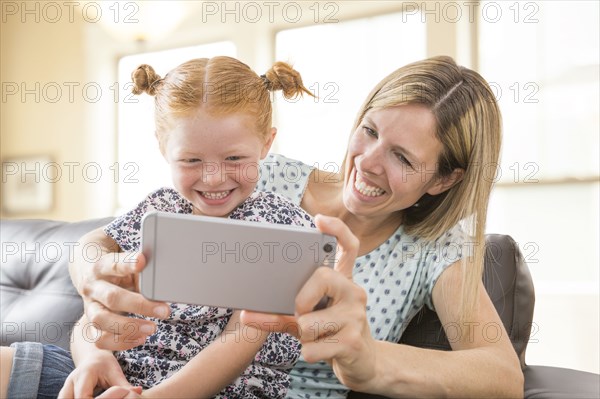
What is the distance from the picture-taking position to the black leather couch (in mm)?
1162

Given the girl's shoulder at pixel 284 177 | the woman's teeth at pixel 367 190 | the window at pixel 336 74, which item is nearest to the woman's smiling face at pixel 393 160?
the woman's teeth at pixel 367 190

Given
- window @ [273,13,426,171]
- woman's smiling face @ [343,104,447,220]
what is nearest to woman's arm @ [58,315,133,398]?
woman's smiling face @ [343,104,447,220]

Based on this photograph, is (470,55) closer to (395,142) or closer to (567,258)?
(567,258)

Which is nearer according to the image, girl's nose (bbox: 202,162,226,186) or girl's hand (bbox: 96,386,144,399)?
girl's hand (bbox: 96,386,144,399)

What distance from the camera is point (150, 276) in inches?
31.8

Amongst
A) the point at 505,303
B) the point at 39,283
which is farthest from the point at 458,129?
the point at 39,283

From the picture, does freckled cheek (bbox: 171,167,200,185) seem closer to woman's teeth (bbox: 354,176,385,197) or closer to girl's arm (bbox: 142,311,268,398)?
girl's arm (bbox: 142,311,268,398)

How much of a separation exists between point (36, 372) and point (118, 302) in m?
0.27

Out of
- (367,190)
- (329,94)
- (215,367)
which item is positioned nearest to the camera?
(215,367)

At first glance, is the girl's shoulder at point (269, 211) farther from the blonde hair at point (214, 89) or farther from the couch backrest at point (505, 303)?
the couch backrest at point (505, 303)

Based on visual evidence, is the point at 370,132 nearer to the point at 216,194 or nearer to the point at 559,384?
the point at 216,194

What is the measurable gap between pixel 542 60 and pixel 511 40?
0.17m

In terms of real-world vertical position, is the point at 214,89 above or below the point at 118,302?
above

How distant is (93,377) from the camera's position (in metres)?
0.91
